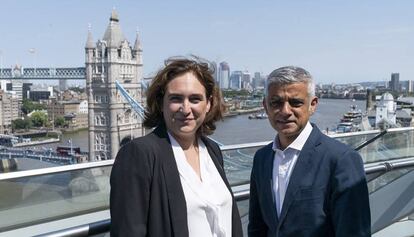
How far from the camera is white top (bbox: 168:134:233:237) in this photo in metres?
0.81

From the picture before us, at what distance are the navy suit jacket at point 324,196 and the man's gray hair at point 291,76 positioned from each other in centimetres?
10

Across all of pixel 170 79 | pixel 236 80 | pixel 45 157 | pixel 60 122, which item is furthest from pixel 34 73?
pixel 236 80

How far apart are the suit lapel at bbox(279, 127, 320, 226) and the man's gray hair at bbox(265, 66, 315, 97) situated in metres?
0.10

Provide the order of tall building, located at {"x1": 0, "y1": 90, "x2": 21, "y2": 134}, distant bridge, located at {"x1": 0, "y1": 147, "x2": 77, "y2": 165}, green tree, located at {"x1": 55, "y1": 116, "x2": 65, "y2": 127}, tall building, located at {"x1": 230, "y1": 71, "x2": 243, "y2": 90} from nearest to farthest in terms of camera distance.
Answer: distant bridge, located at {"x1": 0, "y1": 147, "x2": 77, "y2": 165}, tall building, located at {"x1": 0, "y1": 90, "x2": 21, "y2": 134}, green tree, located at {"x1": 55, "y1": 116, "x2": 65, "y2": 127}, tall building, located at {"x1": 230, "y1": 71, "x2": 243, "y2": 90}

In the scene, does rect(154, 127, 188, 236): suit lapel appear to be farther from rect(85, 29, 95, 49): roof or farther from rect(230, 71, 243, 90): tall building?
rect(230, 71, 243, 90): tall building

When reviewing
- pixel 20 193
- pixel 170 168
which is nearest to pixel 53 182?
pixel 20 193

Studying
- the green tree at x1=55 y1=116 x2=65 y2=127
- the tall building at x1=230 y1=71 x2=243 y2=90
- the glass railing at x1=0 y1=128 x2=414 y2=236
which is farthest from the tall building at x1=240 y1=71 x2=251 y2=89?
the glass railing at x1=0 y1=128 x2=414 y2=236

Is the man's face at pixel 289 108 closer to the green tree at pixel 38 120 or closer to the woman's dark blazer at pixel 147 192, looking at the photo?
the woman's dark blazer at pixel 147 192

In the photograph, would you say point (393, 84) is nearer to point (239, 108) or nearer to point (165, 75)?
point (239, 108)

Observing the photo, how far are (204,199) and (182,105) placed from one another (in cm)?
19

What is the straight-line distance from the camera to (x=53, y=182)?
103cm

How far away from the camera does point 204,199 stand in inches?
32.8

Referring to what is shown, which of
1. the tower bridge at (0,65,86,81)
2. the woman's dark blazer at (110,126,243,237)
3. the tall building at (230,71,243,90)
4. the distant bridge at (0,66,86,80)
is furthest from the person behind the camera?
the tall building at (230,71,243,90)

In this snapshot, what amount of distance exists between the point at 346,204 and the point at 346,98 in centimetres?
7730
